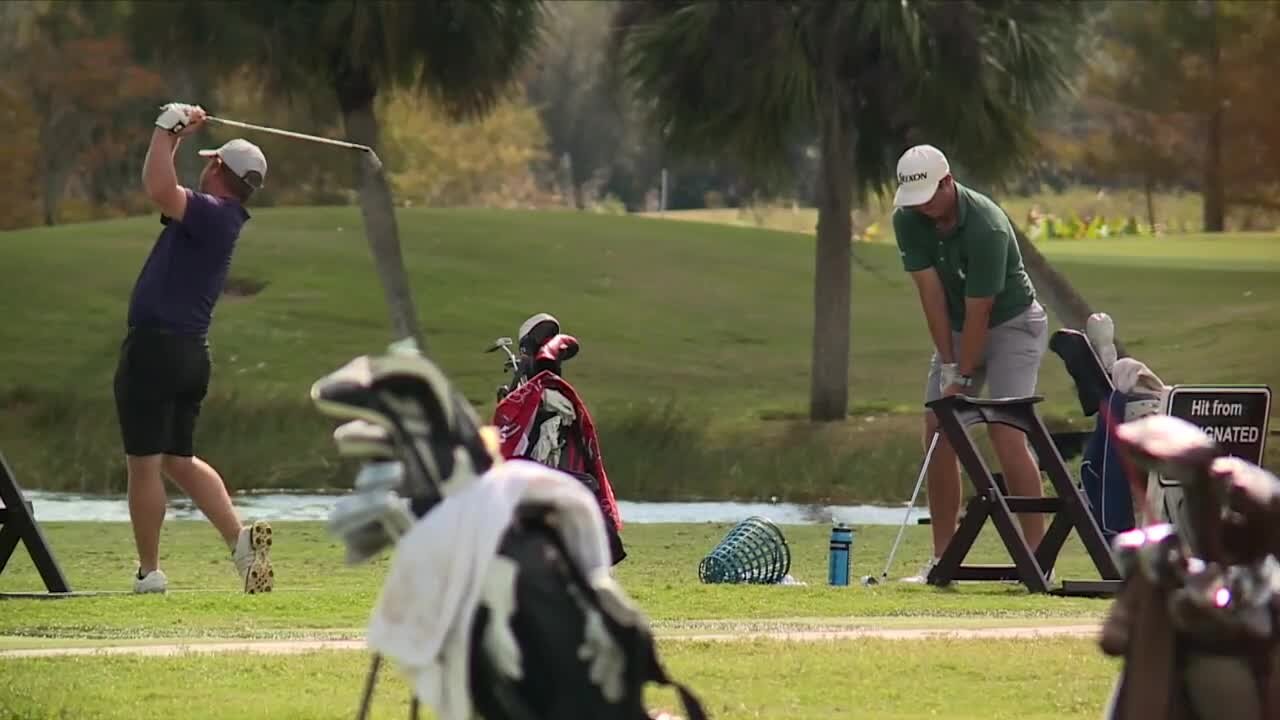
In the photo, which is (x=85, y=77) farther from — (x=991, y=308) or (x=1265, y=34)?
(x=991, y=308)

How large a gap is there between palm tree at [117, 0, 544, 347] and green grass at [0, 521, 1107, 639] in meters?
11.1

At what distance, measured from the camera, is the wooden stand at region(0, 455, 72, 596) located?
1197cm

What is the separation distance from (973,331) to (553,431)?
80.5 inches

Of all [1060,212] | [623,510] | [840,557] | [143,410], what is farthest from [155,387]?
[1060,212]

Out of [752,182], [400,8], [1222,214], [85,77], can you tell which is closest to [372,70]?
[400,8]

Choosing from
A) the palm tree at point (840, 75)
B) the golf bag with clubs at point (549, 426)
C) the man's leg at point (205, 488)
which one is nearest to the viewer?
the golf bag with clubs at point (549, 426)

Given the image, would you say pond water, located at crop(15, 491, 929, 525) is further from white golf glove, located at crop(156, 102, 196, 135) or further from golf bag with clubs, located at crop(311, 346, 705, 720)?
golf bag with clubs, located at crop(311, 346, 705, 720)

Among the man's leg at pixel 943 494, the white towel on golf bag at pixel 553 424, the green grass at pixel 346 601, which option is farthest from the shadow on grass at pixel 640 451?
the white towel on golf bag at pixel 553 424

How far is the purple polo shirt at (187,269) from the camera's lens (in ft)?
38.0

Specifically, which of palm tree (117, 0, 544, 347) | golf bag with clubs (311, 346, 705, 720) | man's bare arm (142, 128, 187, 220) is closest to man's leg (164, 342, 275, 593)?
man's bare arm (142, 128, 187, 220)

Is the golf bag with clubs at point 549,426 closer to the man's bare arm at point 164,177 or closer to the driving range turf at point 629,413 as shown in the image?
the driving range turf at point 629,413

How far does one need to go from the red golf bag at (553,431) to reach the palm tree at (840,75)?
13.6m

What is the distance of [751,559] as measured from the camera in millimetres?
12867

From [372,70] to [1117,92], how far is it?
31.8 metres
